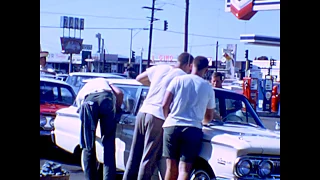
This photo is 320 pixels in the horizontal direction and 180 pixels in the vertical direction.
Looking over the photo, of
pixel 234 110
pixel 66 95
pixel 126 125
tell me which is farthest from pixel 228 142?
pixel 66 95

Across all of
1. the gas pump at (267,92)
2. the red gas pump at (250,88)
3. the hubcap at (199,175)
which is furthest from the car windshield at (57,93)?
the gas pump at (267,92)

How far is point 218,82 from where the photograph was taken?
7.24 m

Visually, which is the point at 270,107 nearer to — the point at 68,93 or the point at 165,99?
the point at 68,93

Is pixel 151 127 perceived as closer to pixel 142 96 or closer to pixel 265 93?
pixel 142 96

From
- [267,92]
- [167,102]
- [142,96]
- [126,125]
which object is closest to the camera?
[167,102]

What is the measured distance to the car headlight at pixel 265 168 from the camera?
16.9 feet

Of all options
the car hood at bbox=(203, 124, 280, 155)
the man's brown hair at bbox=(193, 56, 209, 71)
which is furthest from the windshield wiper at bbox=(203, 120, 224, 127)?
the man's brown hair at bbox=(193, 56, 209, 71)

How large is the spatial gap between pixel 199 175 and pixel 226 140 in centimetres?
55

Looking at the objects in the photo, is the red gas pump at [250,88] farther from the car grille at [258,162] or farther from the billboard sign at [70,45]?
the car grille at [258,162]

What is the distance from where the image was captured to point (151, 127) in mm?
5711

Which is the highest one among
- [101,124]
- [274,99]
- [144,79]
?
[144,79]

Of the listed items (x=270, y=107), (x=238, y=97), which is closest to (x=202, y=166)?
(x=238, y=97)
